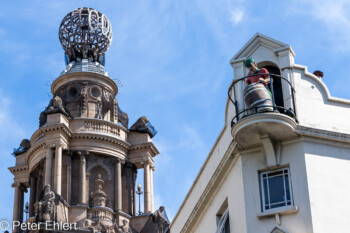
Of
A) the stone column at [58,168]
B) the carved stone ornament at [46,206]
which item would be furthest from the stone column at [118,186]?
the carved stone ornament at [46,206]

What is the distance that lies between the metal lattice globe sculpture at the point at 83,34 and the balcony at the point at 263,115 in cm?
4329

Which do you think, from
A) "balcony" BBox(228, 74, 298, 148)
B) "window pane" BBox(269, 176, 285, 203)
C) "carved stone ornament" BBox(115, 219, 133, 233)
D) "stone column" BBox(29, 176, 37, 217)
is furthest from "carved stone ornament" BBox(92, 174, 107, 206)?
"window pane" BBox(269, 176, 285, 203)

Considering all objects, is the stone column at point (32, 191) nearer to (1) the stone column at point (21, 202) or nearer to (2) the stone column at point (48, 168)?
(1) the stone column at point (21, 202)

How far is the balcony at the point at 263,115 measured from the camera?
24.3 metres

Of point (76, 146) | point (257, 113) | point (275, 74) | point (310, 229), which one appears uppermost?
point (76, 146)

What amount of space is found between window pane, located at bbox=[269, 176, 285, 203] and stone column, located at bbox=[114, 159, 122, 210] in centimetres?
3541

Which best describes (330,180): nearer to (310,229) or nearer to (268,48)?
(310,229)

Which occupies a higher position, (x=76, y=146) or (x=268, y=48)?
(x=76, y=146)

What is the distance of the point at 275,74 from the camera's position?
26406 millimetres

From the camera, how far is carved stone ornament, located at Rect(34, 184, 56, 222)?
5328 centimetres

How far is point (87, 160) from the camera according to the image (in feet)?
198

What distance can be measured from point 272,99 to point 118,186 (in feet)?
119

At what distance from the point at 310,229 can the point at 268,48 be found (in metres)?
6.37

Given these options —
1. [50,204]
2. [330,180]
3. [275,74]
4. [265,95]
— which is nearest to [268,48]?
[275,74]
